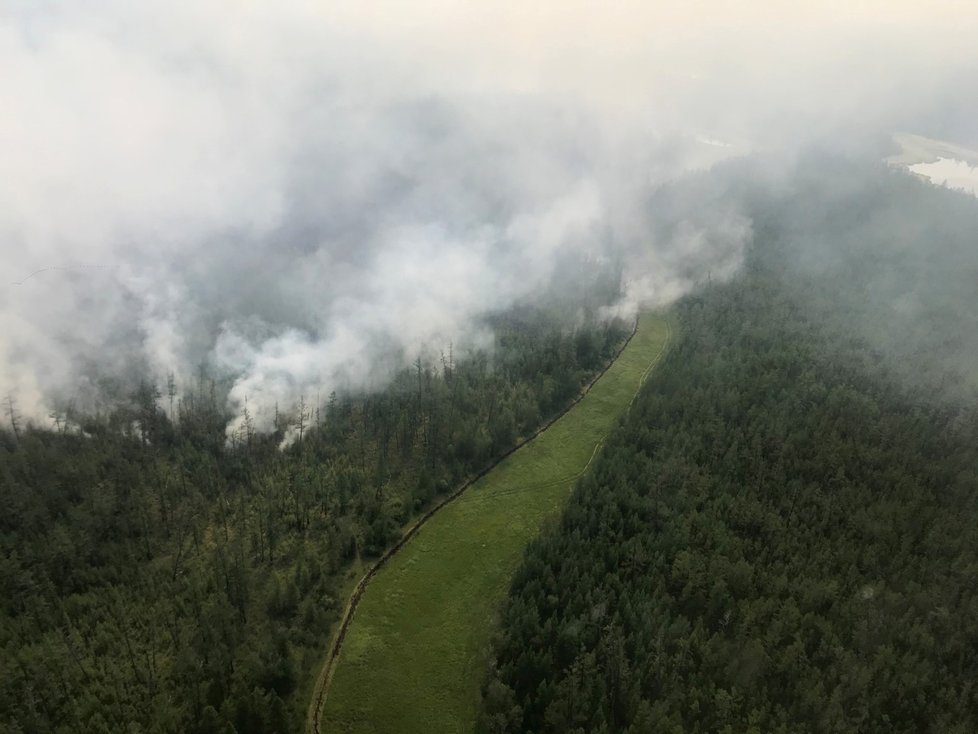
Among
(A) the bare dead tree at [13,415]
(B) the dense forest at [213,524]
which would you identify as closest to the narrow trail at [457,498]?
(B) the dense forest at [213,524]

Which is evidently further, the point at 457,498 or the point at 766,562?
the point at 457,498

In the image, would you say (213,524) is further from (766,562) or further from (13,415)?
(766,562)

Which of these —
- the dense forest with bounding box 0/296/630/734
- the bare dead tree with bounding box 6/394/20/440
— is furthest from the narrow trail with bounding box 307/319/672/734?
the bare dead tree with bounding box 6/394/20/440

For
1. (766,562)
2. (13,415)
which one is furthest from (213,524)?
(766,562)

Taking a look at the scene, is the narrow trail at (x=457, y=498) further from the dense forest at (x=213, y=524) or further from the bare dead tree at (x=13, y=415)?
the bare dead tree at (x=13, y=415)

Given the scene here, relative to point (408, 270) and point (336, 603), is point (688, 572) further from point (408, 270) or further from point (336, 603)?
point (408, 270)

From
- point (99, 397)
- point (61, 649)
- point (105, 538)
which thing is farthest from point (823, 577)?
point (99, 397)
